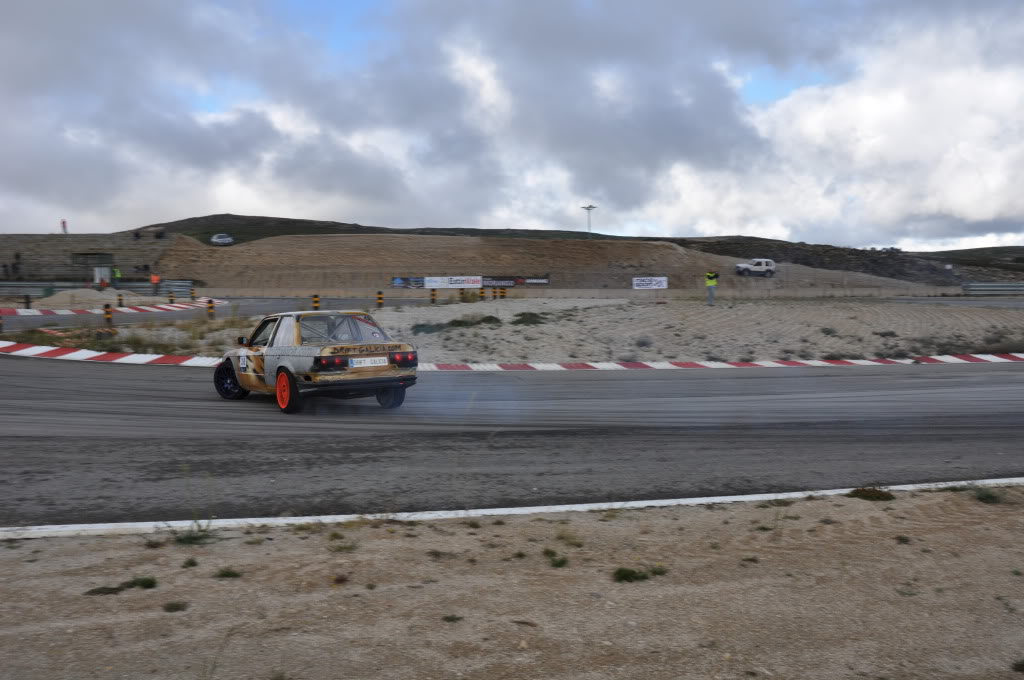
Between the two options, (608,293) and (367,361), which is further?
(608,293)

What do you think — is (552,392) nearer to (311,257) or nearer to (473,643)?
(473,643)

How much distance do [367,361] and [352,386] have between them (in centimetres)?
40

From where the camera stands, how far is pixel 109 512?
5699mm

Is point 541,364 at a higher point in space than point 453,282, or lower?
lower

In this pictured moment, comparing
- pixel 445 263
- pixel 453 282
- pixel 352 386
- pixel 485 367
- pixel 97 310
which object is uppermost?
pixel 445 263

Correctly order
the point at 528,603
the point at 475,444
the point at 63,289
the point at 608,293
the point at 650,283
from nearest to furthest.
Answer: the point at 528,603 < the point at 475,444 < the point at 63,289 < the point at 608,293 < the point at 650,283

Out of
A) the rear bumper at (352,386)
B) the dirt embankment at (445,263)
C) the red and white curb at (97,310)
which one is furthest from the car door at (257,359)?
the dirt embankment at (445,263)

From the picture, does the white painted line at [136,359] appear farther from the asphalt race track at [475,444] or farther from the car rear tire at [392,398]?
the car rear tire at [392,398]

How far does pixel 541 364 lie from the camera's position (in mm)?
16812

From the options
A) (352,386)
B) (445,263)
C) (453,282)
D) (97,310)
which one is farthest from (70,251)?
(352,386)

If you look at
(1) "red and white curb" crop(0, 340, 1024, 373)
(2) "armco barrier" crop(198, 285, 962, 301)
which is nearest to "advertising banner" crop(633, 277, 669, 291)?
(2) "armco barrier" crop(198, 285, 962, 301)

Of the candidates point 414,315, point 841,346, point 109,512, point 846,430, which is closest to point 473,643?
point 109,512

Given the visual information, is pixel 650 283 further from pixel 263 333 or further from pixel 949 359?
pixel 263 333

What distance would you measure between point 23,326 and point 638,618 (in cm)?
2437
